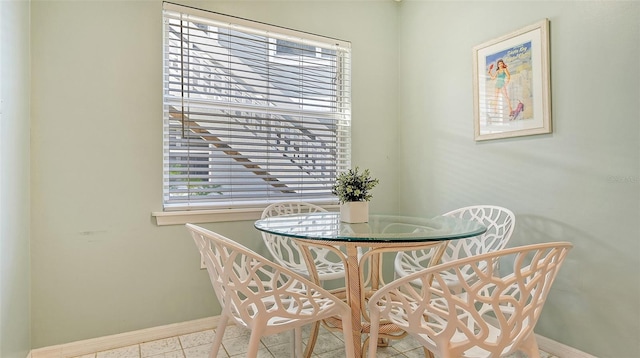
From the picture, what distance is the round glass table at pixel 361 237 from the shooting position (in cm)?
141

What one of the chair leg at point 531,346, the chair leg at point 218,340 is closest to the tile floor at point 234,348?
the chair leg at point 218,340

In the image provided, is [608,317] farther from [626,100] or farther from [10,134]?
[10,134]

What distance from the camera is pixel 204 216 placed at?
7.53 ft

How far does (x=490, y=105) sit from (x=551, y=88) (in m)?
→ 0.38

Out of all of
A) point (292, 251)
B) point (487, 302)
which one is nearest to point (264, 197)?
point (292, 251)

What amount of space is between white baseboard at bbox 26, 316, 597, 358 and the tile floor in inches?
1.1

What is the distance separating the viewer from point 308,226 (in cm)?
167

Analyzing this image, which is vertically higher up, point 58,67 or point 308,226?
point 58,67

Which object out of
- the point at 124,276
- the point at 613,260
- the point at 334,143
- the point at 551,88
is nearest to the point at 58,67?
the point at 124,276

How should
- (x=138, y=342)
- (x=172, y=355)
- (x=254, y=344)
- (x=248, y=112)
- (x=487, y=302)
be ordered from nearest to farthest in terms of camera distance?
(x=487, y=302)
(x=254, y=344)
(x=172, y=355)
(x=138, y=342)
(x=248, y=112)

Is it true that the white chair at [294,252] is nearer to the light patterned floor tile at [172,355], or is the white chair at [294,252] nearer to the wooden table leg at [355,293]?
the wooden table leg at [355,293]

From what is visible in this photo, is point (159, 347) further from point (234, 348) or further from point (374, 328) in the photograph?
point (374, 328)

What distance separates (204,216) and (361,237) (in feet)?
4.27

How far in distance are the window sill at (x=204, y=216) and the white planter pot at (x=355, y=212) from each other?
0.87 metres
